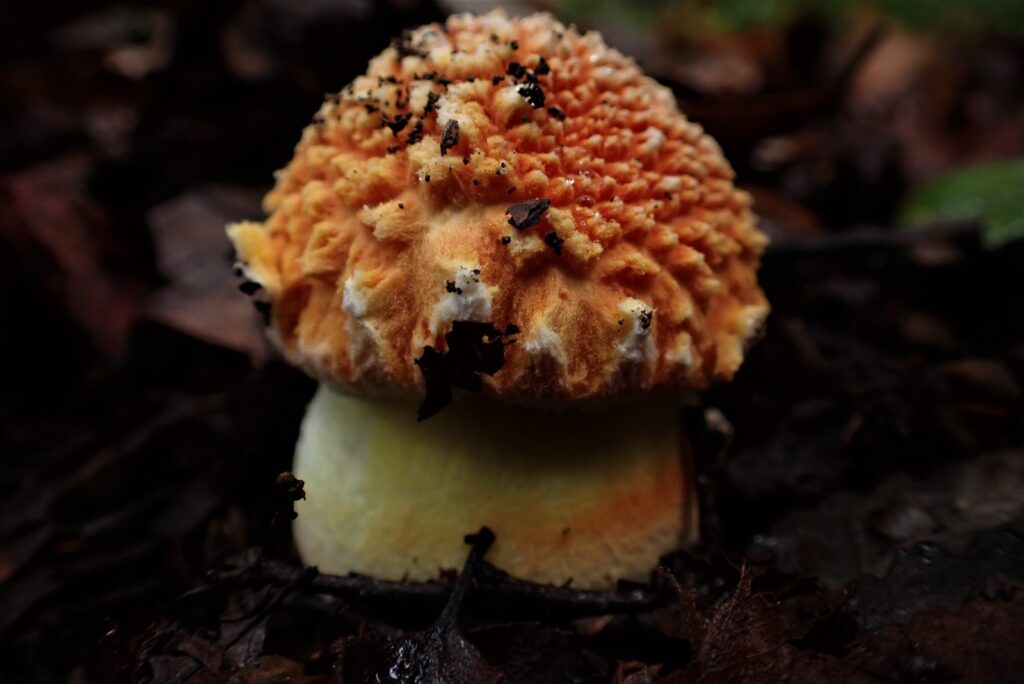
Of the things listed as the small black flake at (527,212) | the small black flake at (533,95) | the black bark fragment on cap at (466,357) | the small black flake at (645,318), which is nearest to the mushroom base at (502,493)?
the black bark fragment on cap at (466,357)

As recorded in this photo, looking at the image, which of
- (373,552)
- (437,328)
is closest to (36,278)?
(373,552)

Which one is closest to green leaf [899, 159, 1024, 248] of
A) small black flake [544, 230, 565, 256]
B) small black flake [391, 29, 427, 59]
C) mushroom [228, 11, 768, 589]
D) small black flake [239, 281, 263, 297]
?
mushroom [228, 11, 768, 589]

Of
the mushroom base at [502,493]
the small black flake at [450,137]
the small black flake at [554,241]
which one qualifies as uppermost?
the small black flake at [450,137]

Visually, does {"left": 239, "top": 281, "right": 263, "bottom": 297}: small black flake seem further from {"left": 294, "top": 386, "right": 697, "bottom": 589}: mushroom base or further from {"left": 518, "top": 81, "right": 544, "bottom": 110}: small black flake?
{"left": 518, "top": 81, "right": 544, "bottom": 110}: small black flake

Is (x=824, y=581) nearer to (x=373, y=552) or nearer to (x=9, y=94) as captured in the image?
(x=373, y=552)

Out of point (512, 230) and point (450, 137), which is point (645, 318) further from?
point (450, 137)

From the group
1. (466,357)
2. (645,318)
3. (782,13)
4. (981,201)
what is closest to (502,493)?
(466,357)

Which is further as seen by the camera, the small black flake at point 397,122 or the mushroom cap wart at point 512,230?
the small black flake at point 397,122

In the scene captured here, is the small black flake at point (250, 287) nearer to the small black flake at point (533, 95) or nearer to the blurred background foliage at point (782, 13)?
the small black flake at point (533, 95)
